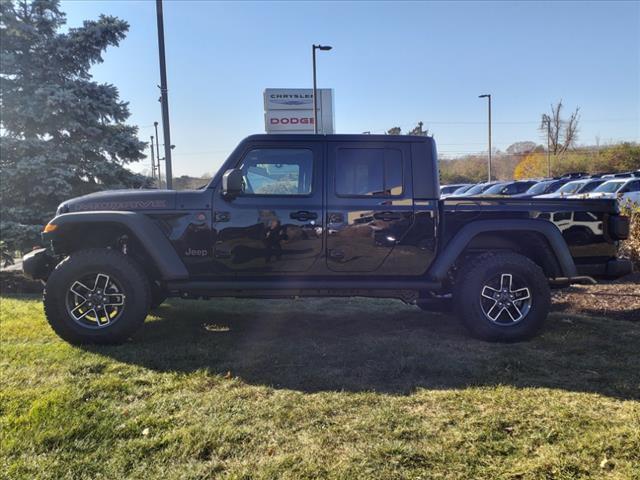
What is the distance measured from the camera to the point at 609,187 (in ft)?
59.8

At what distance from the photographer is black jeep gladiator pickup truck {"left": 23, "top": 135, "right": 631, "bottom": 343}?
14.5 ft

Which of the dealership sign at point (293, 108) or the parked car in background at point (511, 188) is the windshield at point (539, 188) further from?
the dealership sign at point (293, 108)

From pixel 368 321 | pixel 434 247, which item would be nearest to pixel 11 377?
pixel 368 321

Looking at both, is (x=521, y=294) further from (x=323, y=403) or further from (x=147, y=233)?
(x=147, y=233)

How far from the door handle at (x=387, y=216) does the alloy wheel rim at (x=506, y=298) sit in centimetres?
104

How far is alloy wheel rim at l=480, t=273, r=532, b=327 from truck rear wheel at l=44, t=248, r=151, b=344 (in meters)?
3.18

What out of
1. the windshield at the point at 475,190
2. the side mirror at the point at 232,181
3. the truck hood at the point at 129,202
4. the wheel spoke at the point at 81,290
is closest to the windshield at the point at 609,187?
the windshield at the point at 475,190

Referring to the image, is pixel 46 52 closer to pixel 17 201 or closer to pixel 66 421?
pixel 17 201

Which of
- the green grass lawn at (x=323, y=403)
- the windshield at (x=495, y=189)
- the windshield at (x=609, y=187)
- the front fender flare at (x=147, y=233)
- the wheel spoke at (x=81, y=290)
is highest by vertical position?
the windshield at (x=495, y=189)

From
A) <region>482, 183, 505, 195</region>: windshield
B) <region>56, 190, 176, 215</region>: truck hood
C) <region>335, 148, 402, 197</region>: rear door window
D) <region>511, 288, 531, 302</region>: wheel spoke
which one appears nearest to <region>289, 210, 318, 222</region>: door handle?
<region>335, 148, 402, 197</region>: rear door window

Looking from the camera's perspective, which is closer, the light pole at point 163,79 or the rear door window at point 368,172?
the rear door window at point 368,172

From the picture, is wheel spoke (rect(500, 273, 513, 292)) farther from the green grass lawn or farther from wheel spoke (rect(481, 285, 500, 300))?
the green grass lawn

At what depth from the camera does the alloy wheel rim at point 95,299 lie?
4.45 metres

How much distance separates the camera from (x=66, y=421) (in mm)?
2895
